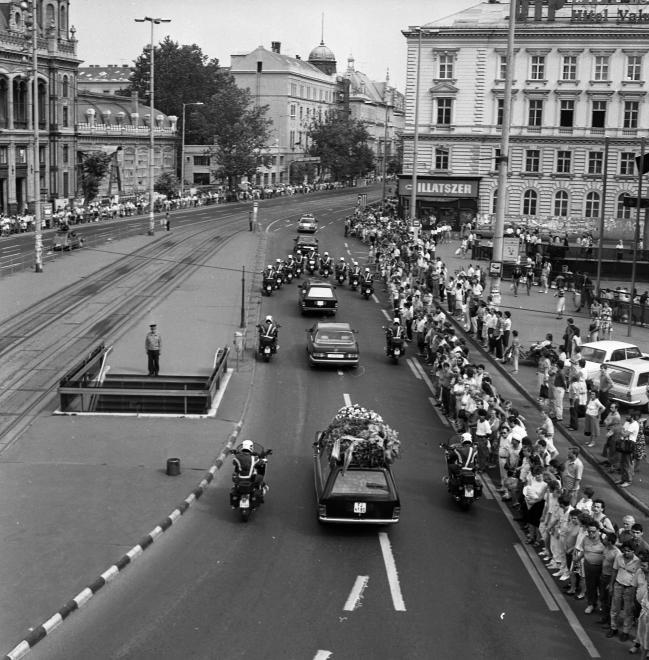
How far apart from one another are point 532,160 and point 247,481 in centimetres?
6001

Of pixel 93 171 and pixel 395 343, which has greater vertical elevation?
pixel 93 171

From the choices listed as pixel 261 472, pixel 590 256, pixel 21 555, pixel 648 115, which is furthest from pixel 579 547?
pixel 648 115

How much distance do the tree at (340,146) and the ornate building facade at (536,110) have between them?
51587 millimetres

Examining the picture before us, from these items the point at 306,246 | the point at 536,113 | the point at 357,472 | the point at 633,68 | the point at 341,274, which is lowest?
the point at 357,472

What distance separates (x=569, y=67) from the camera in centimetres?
7031

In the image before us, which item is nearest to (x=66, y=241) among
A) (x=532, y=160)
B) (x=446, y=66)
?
(x=446, y=66)

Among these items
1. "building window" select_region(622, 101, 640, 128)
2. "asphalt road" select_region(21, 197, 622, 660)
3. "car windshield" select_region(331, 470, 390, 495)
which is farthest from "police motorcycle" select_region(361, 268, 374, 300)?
"building window" select_region(622, 101, 640, 128)

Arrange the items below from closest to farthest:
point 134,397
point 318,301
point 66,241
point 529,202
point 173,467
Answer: point 173,467 < point 134,397 < point 318,301 < point 66,241 < point 529,202

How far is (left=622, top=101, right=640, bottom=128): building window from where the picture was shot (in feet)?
229

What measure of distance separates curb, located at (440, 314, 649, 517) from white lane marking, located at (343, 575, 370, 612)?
6.34 metres

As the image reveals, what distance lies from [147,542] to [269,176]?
11489 centimetres

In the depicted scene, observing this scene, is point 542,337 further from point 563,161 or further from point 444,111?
point 444,111

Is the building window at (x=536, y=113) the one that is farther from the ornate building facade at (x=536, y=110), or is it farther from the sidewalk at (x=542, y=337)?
the sidewalk at (x=542, y=337)

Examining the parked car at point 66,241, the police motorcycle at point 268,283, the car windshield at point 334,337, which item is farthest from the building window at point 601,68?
the car windshield at point 334,337
